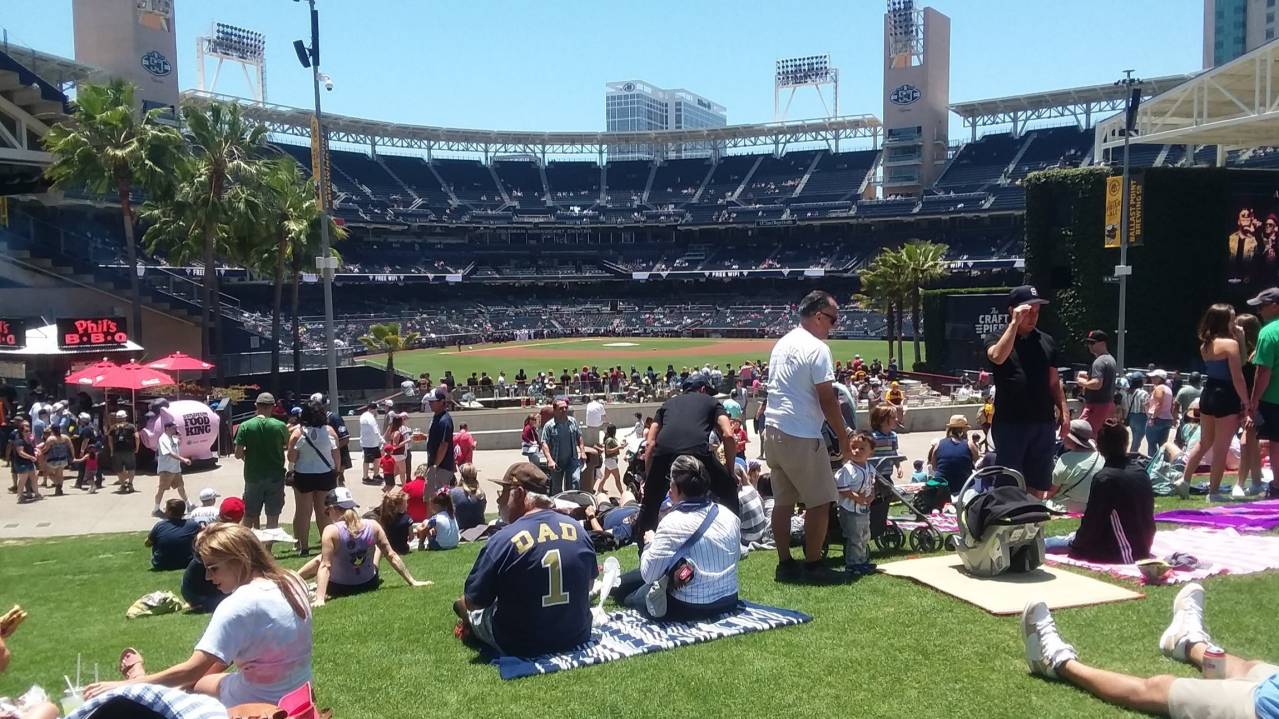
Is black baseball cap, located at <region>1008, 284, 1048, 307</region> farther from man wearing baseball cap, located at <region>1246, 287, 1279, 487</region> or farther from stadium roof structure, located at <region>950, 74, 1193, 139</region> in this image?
stadium roof structure, located at <region>950, 74, 1193, 139</region>

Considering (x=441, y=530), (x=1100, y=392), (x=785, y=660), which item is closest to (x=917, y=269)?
(x=1100, y=392)

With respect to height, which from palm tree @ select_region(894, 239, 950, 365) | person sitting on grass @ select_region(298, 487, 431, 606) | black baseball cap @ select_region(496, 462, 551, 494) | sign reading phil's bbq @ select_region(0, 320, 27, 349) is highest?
palm tree @ select_region(894, 239, 950, 365)

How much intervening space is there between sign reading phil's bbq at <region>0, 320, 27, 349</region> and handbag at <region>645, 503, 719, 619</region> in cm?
2395

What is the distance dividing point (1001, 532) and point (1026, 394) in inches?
57.1

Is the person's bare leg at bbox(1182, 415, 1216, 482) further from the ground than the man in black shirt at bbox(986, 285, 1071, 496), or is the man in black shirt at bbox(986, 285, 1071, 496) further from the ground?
the man in black shirt at bbox(986, 285, 1071, 496)

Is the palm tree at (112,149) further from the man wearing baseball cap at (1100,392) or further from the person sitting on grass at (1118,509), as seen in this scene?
the person sitting on grass at (1118,509)

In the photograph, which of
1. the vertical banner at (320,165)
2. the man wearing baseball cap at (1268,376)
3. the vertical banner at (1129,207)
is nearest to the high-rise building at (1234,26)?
the vertical banner at (1129,207)

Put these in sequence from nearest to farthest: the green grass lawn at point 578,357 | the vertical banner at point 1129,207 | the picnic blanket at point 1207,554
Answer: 1. the picnic blanket at point 1207,554
2. the vertical banner at point 1129,207
3. the green grass lawn at point 578,357

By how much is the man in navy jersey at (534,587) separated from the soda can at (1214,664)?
2760mm

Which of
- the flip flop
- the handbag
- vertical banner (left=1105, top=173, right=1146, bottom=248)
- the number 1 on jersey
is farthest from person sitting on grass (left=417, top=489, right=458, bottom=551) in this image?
vertical banner (left=1105, top=173, right=1146, bottom=248)

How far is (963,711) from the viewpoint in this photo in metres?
3.74

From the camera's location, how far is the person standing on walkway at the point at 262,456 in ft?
31.6

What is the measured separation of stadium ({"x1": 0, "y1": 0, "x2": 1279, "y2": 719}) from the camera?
15.0ft

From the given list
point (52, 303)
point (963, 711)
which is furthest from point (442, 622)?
point (52, 303)
